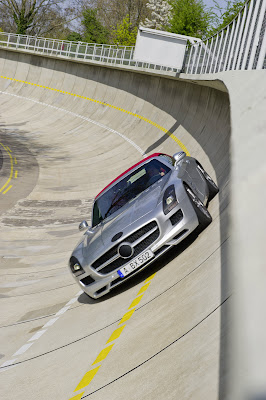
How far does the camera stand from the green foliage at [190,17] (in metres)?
46.5

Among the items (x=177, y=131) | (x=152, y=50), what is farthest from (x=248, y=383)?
(x=152, y=50)

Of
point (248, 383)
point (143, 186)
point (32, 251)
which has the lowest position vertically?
point (32, 251)

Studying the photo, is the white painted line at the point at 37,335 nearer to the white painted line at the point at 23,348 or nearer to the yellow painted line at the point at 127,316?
the white painted line at the point at 23,348

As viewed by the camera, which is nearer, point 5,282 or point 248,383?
point 248,383

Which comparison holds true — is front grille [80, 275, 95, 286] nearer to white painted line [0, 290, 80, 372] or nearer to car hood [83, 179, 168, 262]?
car hood [83, 179, 168, 262]

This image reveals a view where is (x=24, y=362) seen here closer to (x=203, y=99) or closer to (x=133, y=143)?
(x=203, y=99)

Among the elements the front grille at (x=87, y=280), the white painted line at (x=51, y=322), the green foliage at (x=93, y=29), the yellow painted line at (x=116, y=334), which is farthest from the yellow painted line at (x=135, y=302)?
the green foliage at (x=93, y=29)

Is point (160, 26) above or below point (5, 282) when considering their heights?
above

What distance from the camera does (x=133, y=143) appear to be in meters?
31.3

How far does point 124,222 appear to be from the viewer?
320 inches

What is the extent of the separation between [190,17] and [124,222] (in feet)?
137

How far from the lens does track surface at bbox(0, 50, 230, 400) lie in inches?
191

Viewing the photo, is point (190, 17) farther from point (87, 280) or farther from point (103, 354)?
point (103, 354)

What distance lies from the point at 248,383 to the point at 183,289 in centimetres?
525
